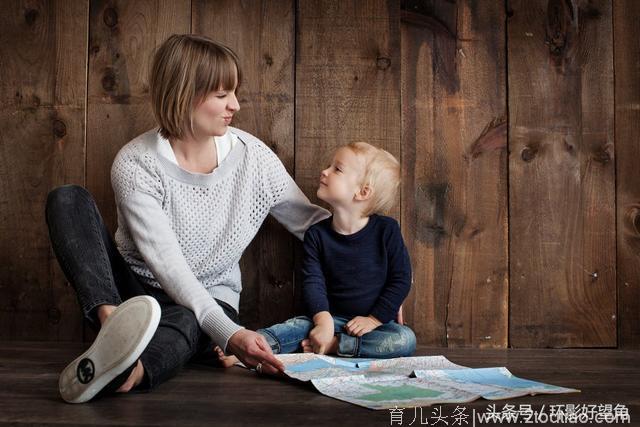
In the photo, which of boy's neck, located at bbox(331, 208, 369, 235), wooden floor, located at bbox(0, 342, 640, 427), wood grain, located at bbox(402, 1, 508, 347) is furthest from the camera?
wood grain, located at bbox(402, 1, 508, 347)

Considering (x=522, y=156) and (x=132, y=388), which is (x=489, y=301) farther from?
(x=132, y=388)

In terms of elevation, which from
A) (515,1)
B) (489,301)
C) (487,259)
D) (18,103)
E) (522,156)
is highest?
(515,1)

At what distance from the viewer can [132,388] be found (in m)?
1.17

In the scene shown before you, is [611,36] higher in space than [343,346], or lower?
higher

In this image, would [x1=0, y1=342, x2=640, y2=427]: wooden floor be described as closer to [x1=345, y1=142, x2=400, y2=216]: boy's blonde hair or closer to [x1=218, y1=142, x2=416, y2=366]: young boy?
[x1=218, y1=142, x2=416, y2=366]: young boy

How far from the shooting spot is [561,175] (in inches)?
71.6

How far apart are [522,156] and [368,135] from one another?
1.36 ft

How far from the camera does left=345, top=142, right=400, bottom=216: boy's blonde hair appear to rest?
170cm

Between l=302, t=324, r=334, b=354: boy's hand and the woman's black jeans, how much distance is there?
0.24 meters

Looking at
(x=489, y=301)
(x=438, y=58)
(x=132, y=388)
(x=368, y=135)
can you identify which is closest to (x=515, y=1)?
(x=438, y=58)

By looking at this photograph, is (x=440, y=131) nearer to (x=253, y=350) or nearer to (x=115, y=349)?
(x=253, y=350)

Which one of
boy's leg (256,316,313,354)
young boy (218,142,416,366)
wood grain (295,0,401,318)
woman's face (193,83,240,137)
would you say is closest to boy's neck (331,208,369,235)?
young boy (218,142,416,366)

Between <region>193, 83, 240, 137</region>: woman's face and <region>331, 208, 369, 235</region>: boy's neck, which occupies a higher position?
<region>193, 83, 240, 137</region>: woman's face

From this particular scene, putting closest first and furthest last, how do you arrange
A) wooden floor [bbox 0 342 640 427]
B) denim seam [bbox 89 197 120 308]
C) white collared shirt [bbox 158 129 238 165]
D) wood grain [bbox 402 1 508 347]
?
wooden floor [bbox 0 342 640 427] < denim seam [bbox 89 197 120 308] < white collared shirt [bbox 158 129 238 165] < wood grain [bbox 402 1 508 347]
